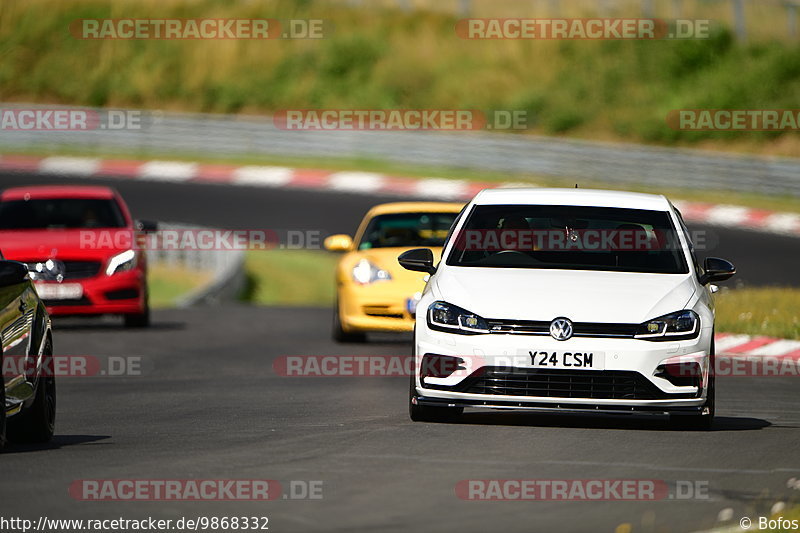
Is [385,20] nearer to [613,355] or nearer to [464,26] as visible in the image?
[464,26]

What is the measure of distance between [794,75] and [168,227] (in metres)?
20.6

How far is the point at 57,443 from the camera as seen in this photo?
392 inches

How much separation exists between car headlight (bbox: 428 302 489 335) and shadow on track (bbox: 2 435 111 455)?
209 centimetres

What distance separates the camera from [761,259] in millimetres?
28188

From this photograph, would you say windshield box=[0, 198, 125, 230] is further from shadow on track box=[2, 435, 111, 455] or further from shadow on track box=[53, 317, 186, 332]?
shadow on track box=[2, 435, 111, 455]

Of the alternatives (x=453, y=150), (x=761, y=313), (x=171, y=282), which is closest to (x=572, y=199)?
(x=761, y=313)

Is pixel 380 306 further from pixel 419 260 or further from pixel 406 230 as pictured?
pixel 419 260

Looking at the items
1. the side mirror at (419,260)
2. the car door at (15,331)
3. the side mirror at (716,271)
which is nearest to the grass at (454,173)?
the side mirror at (716,271)

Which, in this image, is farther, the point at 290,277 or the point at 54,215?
the point at 290,277

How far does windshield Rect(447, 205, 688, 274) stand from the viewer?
10945 millimetres

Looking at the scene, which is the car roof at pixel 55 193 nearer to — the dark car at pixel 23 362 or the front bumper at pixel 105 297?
the front bumper at pixel 105 297

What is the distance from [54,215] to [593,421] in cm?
1036

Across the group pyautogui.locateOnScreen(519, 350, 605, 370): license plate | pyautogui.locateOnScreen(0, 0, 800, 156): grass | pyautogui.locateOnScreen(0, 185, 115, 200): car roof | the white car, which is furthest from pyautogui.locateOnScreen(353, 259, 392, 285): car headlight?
pyautogui.locateOnScreen(0, 0, 800, 156): grass

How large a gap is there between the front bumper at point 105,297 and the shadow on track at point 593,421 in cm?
804
